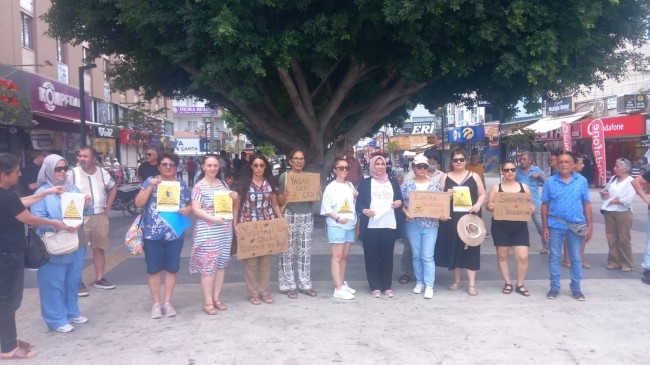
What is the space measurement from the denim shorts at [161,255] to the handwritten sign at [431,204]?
9.07 ft

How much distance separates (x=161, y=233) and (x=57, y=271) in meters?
1.04

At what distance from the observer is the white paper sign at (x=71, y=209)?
5476 mm

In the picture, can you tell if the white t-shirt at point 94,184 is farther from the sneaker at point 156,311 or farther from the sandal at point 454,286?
the sandal at point 454,286

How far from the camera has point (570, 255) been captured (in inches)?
→ 264

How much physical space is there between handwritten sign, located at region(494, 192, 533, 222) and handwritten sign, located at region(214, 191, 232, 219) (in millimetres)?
3161

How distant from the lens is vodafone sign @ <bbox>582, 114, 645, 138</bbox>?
70.3ft

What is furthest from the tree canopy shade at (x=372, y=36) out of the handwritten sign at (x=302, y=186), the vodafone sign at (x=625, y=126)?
the vodafone sign at (x=625, y=126)

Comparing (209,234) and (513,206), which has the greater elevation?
(513,206)

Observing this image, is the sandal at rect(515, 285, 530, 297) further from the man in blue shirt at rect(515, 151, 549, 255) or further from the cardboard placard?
the cardboard placard

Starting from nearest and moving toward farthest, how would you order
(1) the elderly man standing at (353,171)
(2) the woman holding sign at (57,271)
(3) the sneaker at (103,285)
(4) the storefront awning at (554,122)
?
(2) the woman holding sign at (57,271) < (3) the sneaker at (103,285) < (1) the elderly man standing at (353,171) < (4) the storefront awning at (554,122)

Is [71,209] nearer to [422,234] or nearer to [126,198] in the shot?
[422,234]

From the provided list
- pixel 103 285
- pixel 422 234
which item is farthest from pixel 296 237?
pixel 103 285

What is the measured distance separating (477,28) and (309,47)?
2892mm

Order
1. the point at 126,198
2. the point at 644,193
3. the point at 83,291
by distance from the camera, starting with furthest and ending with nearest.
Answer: the point at 126,198 < the point at 644,193 < the point at 83,291
